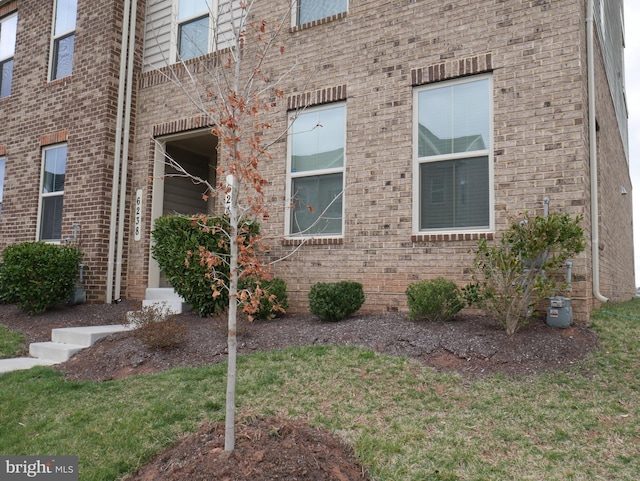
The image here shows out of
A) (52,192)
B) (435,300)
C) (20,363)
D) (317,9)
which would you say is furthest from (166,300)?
(317,9)

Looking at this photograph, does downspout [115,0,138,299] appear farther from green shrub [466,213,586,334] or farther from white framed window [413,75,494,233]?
green shrub [466,213,586,334]

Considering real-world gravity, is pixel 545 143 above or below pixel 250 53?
below

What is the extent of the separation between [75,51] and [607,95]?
31.7ft

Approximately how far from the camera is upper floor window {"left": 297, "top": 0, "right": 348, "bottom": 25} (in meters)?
7.34

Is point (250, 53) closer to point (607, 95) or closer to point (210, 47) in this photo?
point (210, 47)

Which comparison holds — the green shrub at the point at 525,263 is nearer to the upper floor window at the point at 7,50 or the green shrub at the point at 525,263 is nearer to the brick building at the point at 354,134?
the brick building at the point at 354,134

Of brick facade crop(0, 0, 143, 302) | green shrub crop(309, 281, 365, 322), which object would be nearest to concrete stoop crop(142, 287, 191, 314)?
brick facade crop(0, 0, 143, 302)

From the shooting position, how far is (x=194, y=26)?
350 inches

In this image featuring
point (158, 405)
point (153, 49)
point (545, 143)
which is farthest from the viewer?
point (153, 49)

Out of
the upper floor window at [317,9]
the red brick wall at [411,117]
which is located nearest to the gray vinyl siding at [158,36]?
the red brick wall at [411,117]

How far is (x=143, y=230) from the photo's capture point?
29.4 feet

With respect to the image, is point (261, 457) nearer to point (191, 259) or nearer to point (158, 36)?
point (191, 259)

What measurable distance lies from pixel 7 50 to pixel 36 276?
6501 mm

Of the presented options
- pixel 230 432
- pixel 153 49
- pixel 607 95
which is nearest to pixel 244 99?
pixel 230 432
